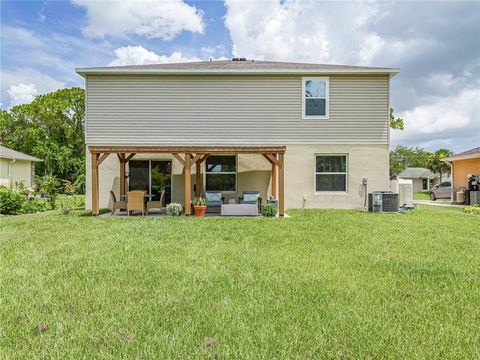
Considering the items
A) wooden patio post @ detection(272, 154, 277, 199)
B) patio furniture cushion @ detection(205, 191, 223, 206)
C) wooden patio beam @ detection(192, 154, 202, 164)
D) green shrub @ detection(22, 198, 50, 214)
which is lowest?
green shrub @ detection(22, 198, 50, 214)

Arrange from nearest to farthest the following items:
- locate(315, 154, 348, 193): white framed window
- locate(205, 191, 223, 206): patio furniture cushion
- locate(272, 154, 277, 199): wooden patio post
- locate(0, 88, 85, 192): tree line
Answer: locate(205, 191, 223, 206): patio furniture cushion, locate(272, 154, 277, 199): wooden patio post, locate(315, 154, 348, 193): white framed window, locate(0, 88, 85, 192): tree line

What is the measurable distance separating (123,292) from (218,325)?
149 cm

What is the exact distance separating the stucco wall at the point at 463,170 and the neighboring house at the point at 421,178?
1054 inches

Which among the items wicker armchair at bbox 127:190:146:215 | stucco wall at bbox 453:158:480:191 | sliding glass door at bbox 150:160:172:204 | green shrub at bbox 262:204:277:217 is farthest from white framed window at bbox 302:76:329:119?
stucco wall at bbox 453:158:480:191

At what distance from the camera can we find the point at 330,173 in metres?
12.9

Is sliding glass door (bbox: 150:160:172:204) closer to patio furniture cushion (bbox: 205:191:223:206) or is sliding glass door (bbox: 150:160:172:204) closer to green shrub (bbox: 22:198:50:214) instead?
patio furniture cushion (bbox: 205:191:223:206)

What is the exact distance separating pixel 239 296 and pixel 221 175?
9482 mm

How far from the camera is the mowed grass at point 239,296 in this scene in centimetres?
271

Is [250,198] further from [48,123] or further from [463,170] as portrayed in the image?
[48,123]

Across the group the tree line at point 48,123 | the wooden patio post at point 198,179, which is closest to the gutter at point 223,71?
the wooden patio post at point 198,179

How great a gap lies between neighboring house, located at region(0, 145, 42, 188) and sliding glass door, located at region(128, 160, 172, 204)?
13.0 metres

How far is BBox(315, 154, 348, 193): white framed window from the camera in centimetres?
1287

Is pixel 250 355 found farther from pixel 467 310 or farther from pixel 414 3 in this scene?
pixel 414 3

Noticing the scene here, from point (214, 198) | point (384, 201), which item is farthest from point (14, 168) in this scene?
point (384, 201)
